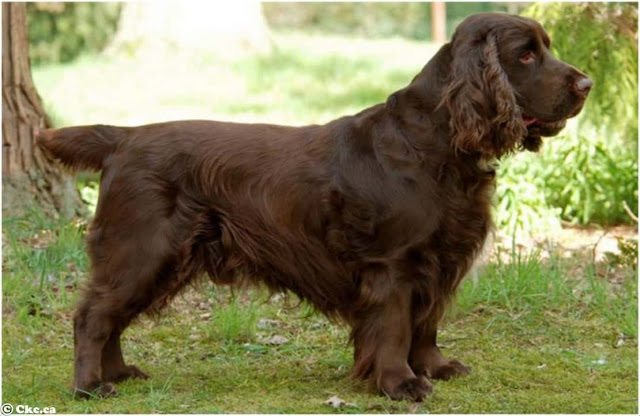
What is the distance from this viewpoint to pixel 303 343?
16.3 ft

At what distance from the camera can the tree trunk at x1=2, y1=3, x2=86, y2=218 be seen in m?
6.12

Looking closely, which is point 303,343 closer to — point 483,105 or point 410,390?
point 410,390

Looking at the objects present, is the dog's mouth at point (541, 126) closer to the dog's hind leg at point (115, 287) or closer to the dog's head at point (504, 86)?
the dog's head at point (504, 86)

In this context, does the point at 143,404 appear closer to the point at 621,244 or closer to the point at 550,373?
the point at 550,373

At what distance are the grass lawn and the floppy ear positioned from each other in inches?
39.3

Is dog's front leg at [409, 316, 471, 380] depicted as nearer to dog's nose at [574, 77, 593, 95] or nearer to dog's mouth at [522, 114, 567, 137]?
dog's mouth at [522, 114, 567, 137]

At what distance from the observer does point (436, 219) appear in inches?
155

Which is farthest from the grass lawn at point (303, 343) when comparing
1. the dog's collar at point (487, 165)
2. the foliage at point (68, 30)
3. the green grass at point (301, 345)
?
the foliage at point (68, 30)

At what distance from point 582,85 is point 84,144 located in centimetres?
197

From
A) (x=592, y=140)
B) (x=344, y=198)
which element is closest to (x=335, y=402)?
(x=344, y=198)

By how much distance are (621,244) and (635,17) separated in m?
1.82

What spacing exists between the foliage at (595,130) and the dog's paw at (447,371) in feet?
9.67

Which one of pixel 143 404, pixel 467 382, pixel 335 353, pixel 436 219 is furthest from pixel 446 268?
pixel 143 404

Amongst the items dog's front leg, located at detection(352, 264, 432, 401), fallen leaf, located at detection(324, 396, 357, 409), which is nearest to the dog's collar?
dog's front leg, located at detection(352, 264, 432, 401)
